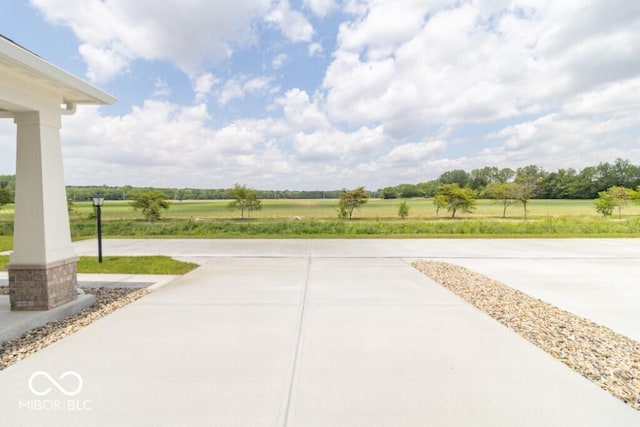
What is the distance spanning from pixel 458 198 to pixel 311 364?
24.4 m

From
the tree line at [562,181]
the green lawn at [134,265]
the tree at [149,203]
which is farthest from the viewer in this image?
the tree line at [562,181]

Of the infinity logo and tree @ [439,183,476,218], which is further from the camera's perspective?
tree @ [439,183,476,218]

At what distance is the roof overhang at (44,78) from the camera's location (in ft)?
11.2

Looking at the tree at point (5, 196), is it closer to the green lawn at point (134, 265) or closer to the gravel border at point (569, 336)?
the green lawn at point (134, 265)

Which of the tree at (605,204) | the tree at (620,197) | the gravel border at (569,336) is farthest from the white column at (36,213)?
the tree at (605,204)

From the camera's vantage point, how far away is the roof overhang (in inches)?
134

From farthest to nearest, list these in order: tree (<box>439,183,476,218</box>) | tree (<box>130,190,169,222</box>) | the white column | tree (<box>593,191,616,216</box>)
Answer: tree (<box>439,183,476,218</box>) < tree (<box>593,191,616,216</box>) < tree (<box>130,190,169,222</box>) < the white column

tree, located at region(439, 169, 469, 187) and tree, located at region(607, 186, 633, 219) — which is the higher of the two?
tree, located at region(439, 169, 469, 187)

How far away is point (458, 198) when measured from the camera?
2486cm

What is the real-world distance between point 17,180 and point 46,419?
11.1ft

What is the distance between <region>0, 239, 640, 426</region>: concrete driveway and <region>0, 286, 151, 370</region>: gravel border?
24cm

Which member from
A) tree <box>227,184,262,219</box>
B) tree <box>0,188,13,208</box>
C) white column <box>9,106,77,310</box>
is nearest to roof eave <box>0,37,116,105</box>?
white column <box>9,106,77,310</box>

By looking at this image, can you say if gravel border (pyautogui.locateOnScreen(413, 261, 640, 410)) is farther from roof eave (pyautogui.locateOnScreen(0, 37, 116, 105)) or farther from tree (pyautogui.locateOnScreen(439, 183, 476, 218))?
tree (pyautogui.locateOnScreen(439, 183, 476, 218))

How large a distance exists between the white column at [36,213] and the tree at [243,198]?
1763 centimetres
